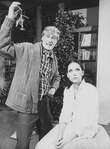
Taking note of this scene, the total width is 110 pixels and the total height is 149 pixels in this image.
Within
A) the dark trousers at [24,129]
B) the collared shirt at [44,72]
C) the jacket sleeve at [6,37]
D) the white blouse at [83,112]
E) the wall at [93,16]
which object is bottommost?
the dark trousers at [24,129]

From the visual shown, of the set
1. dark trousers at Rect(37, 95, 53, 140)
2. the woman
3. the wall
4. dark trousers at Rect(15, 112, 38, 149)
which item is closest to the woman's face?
the woman

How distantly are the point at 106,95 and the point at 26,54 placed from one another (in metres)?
2.56

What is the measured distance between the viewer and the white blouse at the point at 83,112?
1314 millimetres

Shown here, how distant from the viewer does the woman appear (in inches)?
51.3

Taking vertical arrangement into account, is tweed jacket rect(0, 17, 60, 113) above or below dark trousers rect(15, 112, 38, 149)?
above

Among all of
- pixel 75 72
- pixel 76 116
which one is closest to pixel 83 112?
pixel 76 116

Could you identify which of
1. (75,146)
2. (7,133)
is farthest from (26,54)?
(7,133)

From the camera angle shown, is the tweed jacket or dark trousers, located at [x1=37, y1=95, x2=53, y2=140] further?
dark trousers, located at [x1=37, y1=95, x2=53, y2=140]

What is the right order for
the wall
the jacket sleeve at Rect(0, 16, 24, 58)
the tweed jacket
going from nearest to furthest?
the jacket sleeve at Rect(0, 16, 24, 58)
the tweed jacket
the wall

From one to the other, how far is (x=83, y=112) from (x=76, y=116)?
0.08 meters

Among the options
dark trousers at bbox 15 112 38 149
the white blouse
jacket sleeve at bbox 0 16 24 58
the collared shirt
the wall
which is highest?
the wall

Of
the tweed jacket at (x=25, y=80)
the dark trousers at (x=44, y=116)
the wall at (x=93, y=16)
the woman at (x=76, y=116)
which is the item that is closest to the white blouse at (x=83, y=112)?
the woman at (x=76, y=116)

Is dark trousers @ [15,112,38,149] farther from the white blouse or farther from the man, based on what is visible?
the white blouse

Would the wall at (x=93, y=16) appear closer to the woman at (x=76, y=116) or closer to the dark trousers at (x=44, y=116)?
the woman at (x=76, y=116)
